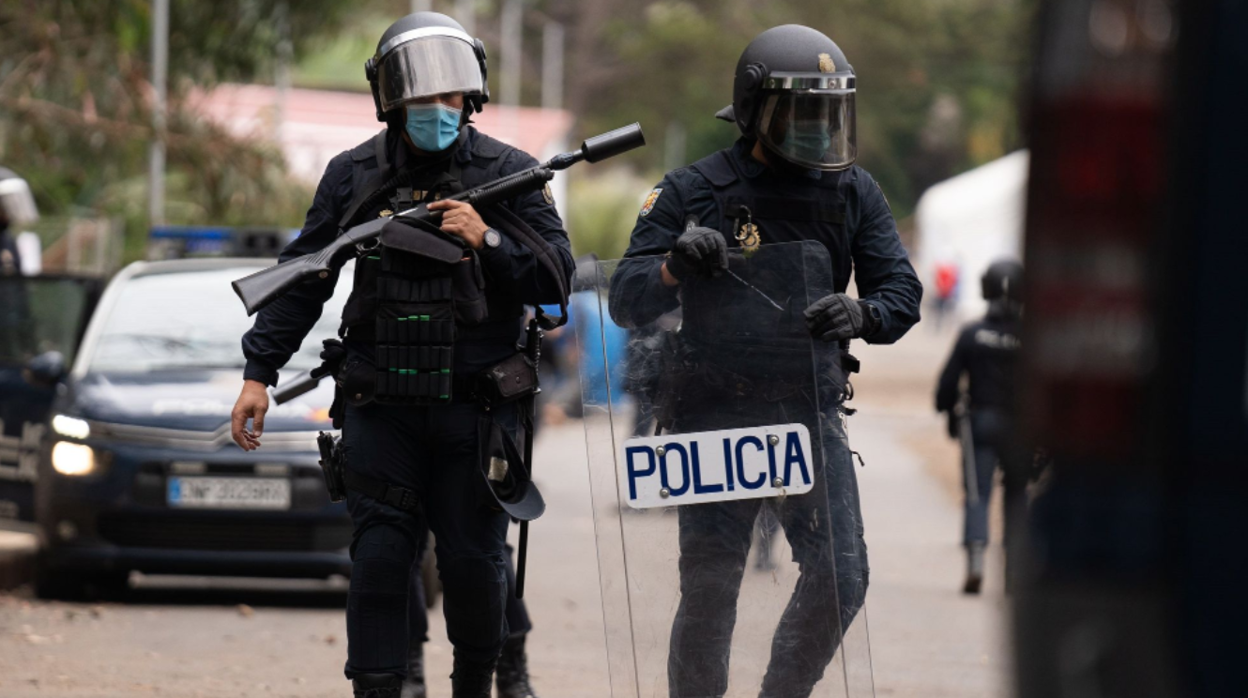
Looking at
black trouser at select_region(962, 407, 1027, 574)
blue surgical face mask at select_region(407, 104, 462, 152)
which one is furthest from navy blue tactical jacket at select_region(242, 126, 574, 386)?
black trouser at select_region(962, 407, 1027, 574)

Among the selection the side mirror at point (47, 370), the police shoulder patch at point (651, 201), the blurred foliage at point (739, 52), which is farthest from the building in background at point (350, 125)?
the police shoulder patch at point (651, 201)

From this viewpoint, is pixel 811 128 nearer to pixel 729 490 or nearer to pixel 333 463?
pixel 729 490

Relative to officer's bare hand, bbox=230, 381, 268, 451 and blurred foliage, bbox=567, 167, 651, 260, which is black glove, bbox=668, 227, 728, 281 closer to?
officer's bare hand, bbox=230, 381, 268, 451

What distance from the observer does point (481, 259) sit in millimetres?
4938

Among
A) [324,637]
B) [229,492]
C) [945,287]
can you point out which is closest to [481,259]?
[324,637]

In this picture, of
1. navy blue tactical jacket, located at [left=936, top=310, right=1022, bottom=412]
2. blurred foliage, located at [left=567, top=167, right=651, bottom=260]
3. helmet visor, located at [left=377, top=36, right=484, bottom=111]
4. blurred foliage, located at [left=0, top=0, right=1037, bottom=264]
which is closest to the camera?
helmet visor, located at [left=377, top=36, right=484, bottom=111]

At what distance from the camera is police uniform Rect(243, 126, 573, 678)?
4828mm

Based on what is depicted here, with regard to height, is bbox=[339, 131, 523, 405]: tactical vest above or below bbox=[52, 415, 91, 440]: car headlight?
above

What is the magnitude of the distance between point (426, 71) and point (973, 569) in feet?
20.3

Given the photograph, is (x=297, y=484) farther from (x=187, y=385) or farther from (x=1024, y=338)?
(x=1024, y=338)

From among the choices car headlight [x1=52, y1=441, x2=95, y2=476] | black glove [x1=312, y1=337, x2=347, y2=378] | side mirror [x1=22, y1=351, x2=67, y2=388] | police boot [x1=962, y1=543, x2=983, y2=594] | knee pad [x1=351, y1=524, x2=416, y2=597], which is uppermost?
black glove [x1=312, y1=337, x2=347, y2=378]

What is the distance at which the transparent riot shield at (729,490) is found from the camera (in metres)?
4.68

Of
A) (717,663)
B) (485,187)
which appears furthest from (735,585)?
(485,187)

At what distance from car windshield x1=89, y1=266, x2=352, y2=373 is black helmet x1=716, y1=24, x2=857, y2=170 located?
4.64 m
